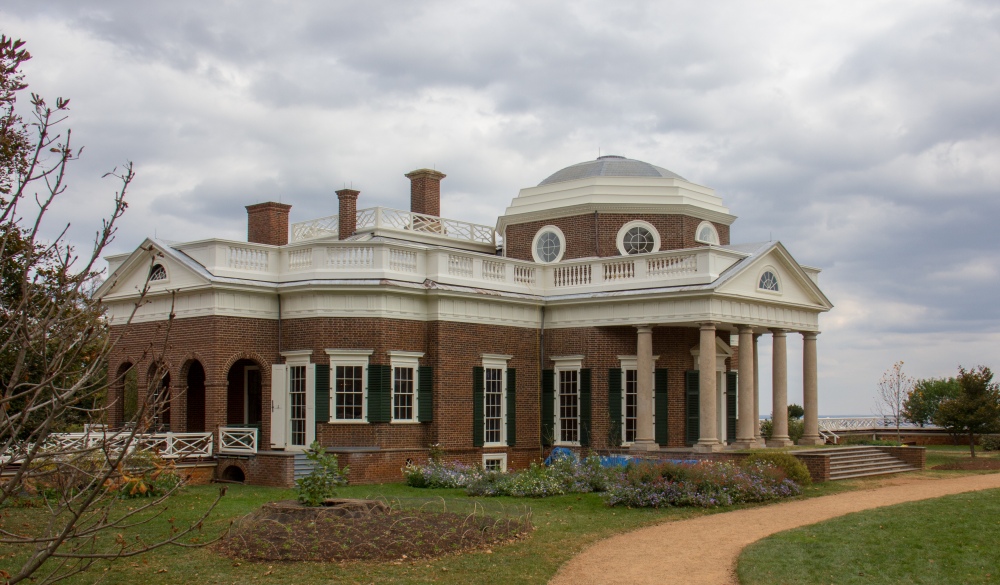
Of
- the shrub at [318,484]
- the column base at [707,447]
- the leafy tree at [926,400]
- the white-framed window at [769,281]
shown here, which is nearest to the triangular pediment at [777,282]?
the white-framed window at [769,281]

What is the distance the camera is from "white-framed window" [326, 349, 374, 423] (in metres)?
24.4

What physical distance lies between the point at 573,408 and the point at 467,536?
13987 mm

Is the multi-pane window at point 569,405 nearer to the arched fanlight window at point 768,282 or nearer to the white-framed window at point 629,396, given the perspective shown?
the white-framed window at point 629,396

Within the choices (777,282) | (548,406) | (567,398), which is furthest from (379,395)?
(777,282)

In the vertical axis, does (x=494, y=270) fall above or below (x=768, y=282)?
above

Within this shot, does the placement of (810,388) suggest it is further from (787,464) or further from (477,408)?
(477,408)

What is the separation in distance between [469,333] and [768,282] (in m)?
8.62

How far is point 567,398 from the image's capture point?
92.8 feet

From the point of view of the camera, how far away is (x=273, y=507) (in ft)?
50.3

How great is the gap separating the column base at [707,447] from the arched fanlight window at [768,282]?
15.9 ft

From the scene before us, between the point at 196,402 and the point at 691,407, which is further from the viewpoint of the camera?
the point at 196,402

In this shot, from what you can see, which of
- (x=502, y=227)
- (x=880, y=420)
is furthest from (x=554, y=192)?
(x=880, y=420)

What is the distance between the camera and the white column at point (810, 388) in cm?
2936

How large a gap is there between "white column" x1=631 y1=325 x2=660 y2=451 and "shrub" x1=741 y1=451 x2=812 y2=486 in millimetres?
3592
